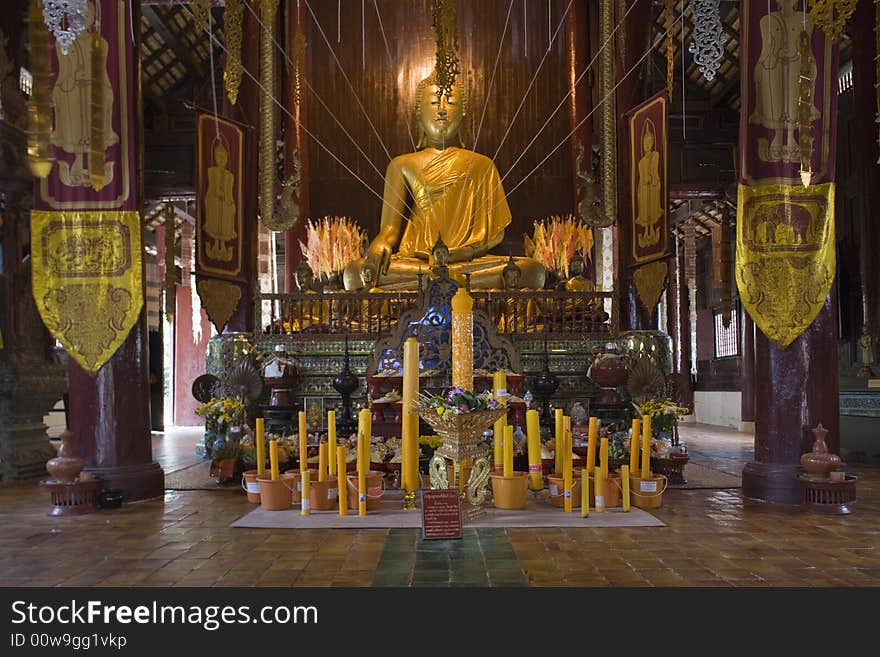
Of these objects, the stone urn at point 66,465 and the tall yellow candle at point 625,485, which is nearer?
the tall yellow candle at point 625,485

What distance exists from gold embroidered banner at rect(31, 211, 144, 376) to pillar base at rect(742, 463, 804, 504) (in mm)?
3759

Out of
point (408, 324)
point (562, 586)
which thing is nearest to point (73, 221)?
point (408, 324)

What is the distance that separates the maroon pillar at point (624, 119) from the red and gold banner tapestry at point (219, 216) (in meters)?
3.65

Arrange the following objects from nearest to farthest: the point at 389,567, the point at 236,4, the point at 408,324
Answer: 1. the point at 389,567
2. the point at 236,4
3. the point at 408,324

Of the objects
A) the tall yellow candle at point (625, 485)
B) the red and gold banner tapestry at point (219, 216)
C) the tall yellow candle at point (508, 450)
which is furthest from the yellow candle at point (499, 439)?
the red and gold banner tapestry at point (219, 216)

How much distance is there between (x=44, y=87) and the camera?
14.5 feet

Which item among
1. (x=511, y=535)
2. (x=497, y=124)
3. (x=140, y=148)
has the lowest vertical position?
(x=511, y=535)

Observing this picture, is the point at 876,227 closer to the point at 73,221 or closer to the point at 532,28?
the point at 532,28

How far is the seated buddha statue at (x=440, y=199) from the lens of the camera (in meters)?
9.02

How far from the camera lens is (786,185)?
455cm

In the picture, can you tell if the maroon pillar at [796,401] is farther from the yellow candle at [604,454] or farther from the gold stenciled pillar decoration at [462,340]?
the gold stenciled pillar decoration at [462,340]

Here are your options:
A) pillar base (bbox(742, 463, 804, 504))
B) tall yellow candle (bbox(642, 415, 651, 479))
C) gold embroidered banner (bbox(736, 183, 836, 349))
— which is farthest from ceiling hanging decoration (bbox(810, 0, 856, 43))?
pillar base (bbox(742, 463, 804, 504))

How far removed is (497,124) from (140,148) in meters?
6.60

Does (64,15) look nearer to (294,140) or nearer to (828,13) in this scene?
(828,13)
